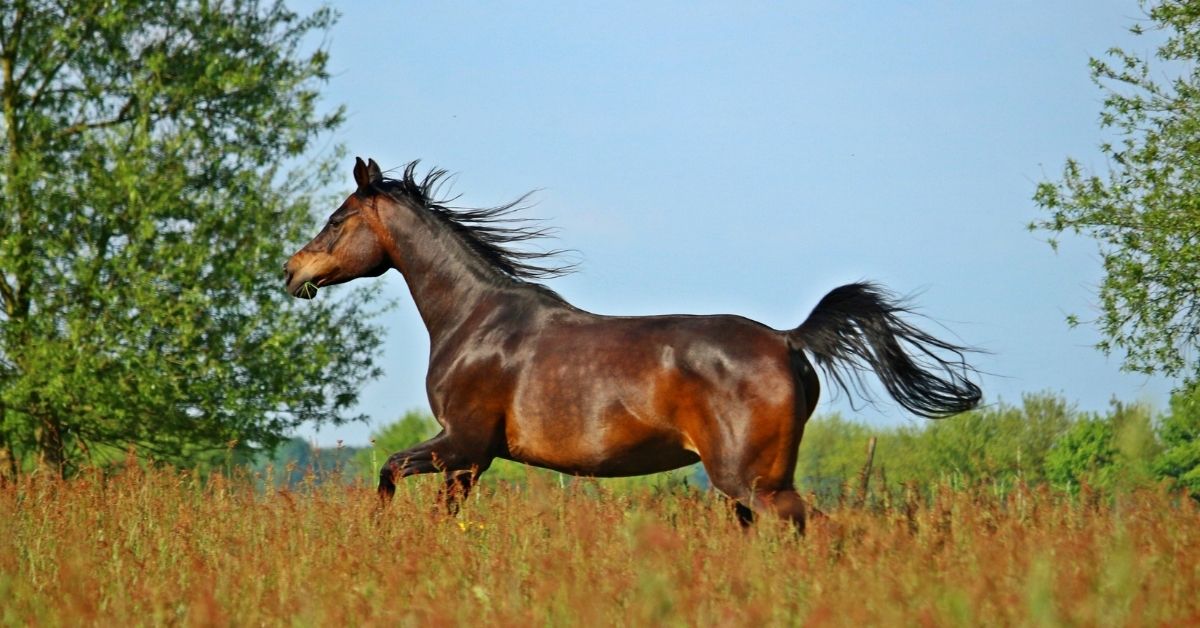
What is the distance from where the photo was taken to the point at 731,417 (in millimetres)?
7344

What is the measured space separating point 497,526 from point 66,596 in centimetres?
239

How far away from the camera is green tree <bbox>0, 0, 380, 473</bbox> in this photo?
1756 centimetres

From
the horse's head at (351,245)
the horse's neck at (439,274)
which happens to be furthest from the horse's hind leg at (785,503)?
the horse's head at (351,245)

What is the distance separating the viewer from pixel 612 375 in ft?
25.7

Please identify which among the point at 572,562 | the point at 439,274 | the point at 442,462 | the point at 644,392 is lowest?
the point at 572,562

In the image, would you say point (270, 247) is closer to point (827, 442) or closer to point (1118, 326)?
point (1118, 326)

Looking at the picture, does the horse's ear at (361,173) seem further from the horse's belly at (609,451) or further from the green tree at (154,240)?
the green tree at (154,240)

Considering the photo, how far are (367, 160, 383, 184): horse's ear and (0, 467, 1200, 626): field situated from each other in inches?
94.9

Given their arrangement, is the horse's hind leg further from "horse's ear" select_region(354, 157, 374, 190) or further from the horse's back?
"horse's ear" select_region(354, 157, 374, 190)

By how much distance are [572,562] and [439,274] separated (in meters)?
3.91

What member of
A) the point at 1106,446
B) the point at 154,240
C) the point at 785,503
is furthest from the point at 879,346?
the point at 1106,446

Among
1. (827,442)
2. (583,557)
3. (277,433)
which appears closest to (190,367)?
(277,433)

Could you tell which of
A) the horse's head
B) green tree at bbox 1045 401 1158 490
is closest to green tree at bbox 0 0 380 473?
the horse's head

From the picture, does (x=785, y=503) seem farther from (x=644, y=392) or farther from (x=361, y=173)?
(x=361, y=173)
